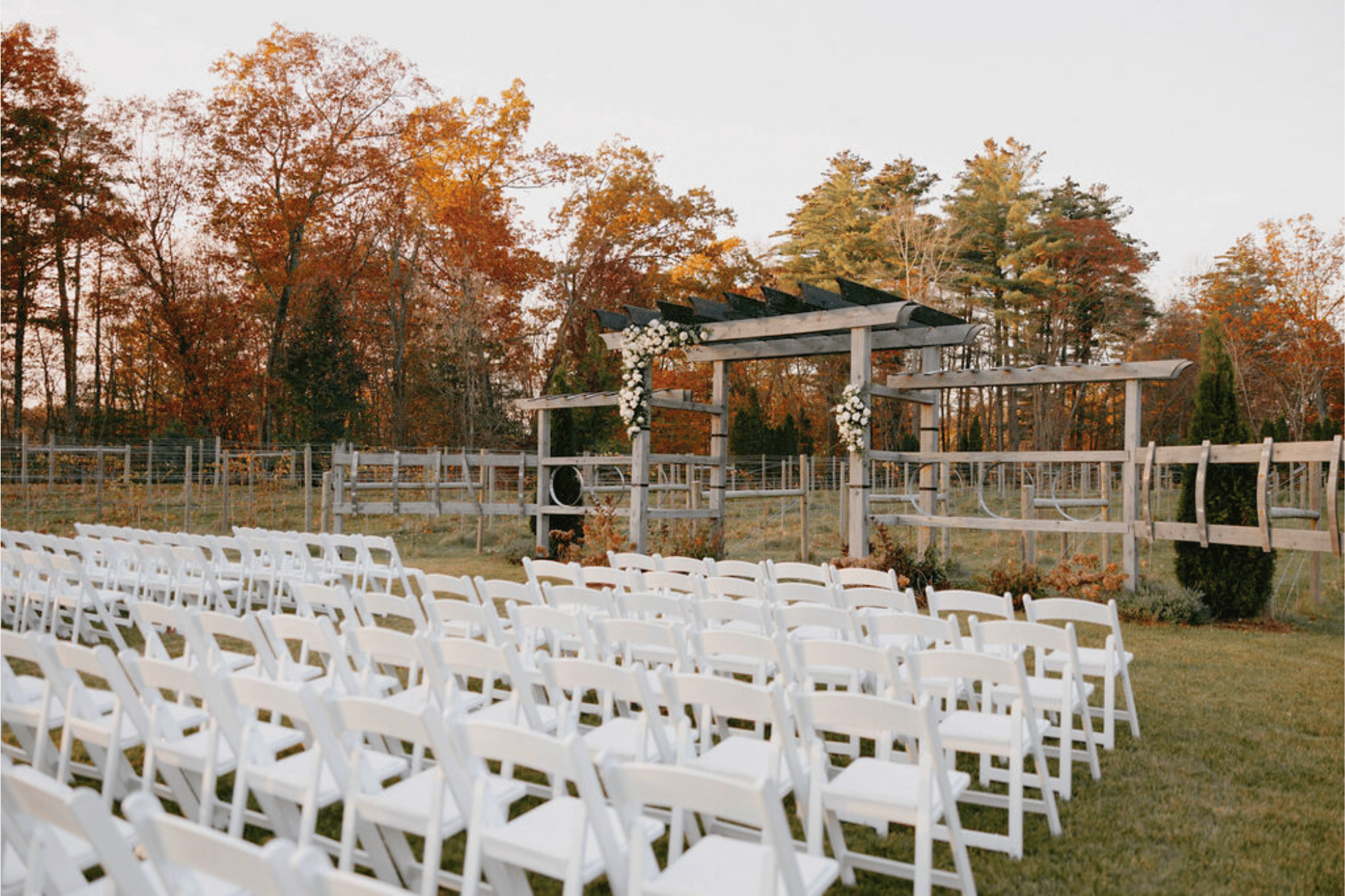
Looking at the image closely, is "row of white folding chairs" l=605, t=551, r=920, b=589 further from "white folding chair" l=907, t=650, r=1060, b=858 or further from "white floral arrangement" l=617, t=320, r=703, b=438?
"white floral arrangement" l=617, t=320, r=703, b=438

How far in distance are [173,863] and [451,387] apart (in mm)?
24542

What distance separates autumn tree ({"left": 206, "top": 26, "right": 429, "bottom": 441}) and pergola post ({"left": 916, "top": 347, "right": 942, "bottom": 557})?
17.8m

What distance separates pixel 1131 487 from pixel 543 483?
7.92 m

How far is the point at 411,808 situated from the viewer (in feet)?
9.07

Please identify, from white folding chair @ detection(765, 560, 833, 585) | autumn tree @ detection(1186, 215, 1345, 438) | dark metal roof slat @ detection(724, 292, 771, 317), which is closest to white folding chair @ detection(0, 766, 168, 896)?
white folding chair @ detection(765, 560, 833, 585)

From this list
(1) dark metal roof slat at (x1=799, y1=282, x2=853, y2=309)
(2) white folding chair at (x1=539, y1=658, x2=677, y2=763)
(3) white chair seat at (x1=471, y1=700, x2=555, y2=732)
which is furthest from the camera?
(1) dark metal roof slat at (x1=799, y1=282, x2=853, y2=309)

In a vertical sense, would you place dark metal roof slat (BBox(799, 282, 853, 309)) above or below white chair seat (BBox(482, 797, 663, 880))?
above

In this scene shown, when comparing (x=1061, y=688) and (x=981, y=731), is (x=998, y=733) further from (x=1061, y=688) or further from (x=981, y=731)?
(x=1061, y=688)

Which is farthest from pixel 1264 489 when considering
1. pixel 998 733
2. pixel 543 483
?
pixel 543 483

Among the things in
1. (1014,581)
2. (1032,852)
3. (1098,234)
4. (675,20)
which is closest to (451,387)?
(675,20)

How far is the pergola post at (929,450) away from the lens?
37.0 feet

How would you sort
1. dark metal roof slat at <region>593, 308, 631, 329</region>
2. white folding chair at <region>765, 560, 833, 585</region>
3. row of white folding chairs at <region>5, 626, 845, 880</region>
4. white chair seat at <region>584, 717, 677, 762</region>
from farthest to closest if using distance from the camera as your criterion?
dark metal roof slat at <region>593, 308, 631, 329</region> < white folding chair at <region>765, 560, 833, 585</region> < white chair seat at <region>584, 717, 677, 762</region> < row of white folding chairs at <region>5, 626, 845, 880</region>

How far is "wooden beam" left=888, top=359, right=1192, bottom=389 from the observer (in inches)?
356

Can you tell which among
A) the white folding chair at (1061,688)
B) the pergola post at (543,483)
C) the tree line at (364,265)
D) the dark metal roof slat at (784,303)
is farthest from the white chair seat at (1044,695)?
the tree line at (364,265)
